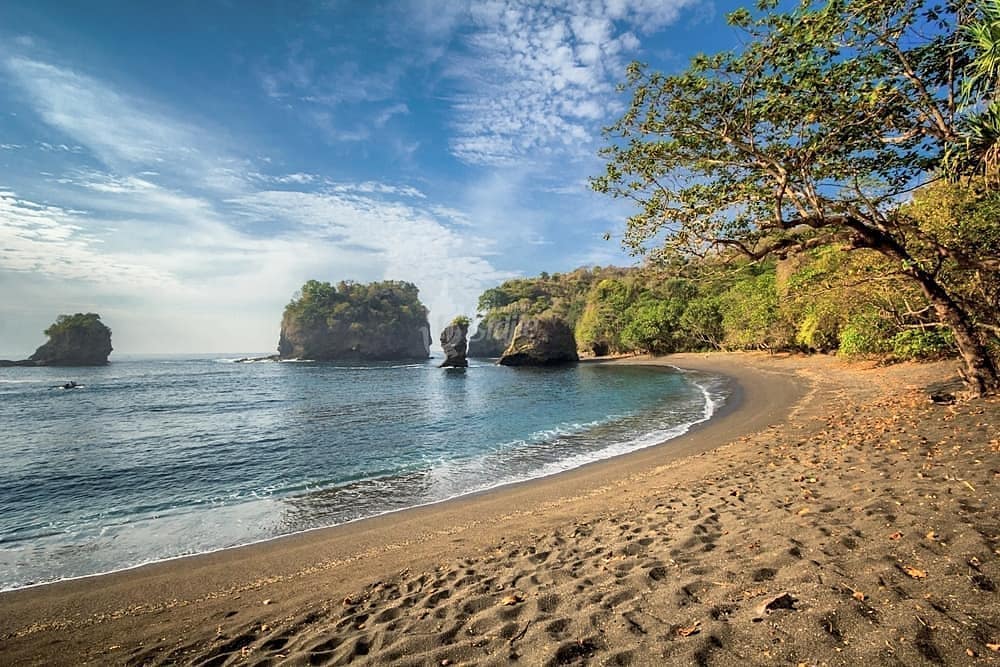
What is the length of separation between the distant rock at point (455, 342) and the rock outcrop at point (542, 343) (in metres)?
8.28

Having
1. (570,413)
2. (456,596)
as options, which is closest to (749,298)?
(570,413)

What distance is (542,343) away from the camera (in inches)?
2817

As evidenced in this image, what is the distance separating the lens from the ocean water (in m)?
9.61

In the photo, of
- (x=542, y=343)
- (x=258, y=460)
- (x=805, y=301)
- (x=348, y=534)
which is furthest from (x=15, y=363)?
(x=805, y=301)

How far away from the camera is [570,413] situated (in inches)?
933

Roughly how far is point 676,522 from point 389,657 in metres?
4.60

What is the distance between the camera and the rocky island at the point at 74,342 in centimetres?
10950

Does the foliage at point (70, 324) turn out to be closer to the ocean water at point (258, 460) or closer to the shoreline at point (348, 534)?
the ocean water at point (258, 460)

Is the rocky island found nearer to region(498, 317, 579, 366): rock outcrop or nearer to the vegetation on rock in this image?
the vegetation on rock

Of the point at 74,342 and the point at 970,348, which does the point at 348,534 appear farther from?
the point at 74,342

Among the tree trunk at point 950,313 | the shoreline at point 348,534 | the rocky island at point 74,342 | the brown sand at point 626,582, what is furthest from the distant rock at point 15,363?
the tree trunk at point 950,313

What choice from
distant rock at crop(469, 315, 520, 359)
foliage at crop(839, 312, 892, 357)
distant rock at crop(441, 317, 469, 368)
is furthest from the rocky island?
A: foliage at crop(839, 312, 892, 357)

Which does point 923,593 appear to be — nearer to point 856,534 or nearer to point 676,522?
point 856,534

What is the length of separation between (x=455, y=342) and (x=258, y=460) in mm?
60066
